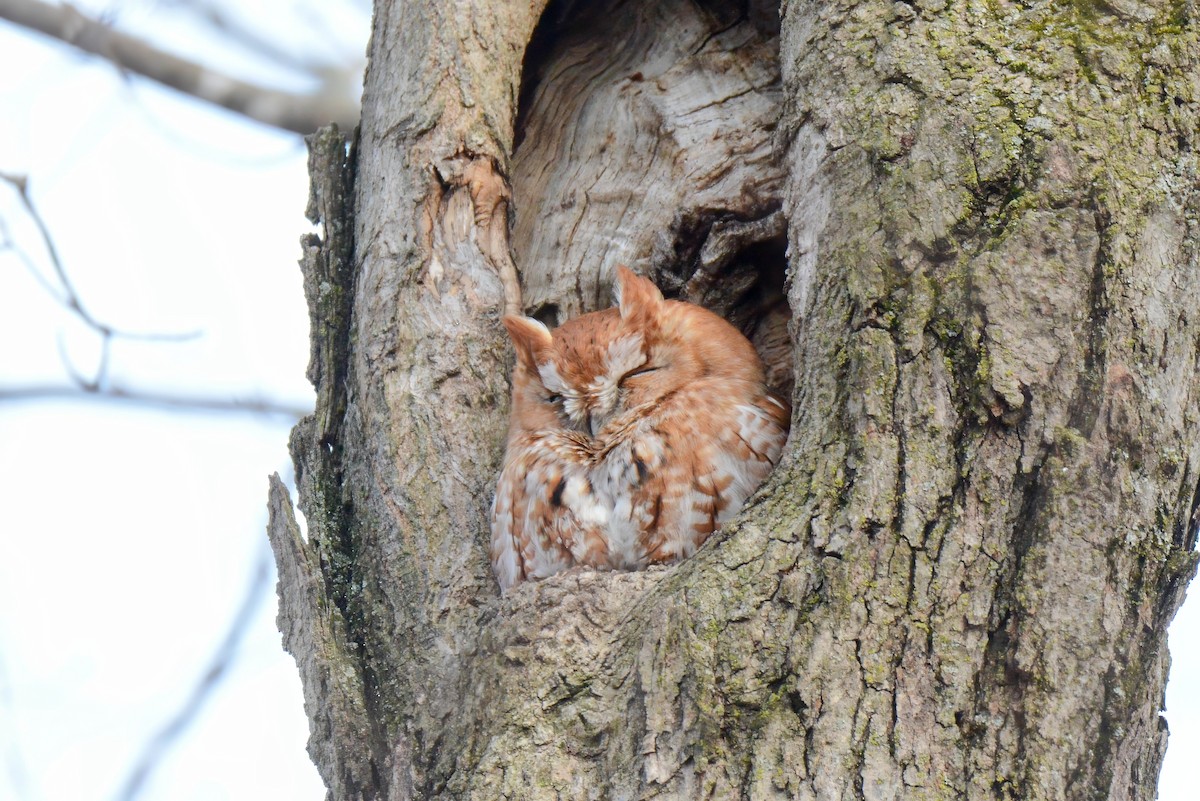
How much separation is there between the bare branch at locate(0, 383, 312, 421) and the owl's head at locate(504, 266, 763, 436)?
6.45ft

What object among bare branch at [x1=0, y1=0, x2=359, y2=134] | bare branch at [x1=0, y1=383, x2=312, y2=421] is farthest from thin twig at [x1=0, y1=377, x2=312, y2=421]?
bare branch at [x1=0, y1=0, x2=359, y2=134]

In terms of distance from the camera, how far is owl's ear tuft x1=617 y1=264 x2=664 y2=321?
109 inches

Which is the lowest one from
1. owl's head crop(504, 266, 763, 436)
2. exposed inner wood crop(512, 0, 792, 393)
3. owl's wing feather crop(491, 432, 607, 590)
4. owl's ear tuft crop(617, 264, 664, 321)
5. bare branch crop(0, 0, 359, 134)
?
owl's wing feather crop(491, 432, 607, 590)

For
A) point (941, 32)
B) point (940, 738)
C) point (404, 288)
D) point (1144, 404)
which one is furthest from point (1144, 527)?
point (404, 288)

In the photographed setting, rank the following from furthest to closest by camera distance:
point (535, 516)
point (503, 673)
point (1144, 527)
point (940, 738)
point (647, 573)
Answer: point (535, 516) → point (647, 573) → point (503, 673) → point (1144, 527) → point (940, 738)

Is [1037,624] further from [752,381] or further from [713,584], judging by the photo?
[752,381]

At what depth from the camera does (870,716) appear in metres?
1.67

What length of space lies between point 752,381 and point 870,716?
1.20 m

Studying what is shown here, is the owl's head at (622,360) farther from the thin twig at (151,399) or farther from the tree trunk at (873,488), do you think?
the thin twig at (151,399)

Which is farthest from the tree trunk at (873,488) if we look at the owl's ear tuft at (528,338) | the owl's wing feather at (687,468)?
the owl's wing feather at (687,468)

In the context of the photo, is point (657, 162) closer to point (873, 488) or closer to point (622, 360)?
point (622, 360)

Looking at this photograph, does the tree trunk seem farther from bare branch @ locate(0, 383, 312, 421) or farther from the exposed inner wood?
bare branch @ locate(0, 383, 312, 421)

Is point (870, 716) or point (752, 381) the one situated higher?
point (752, 381)

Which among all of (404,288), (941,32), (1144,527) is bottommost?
(1144,527)
